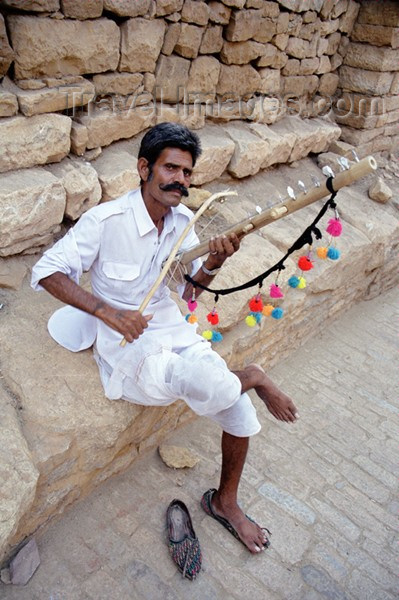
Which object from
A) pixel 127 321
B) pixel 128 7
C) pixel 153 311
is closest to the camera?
pixel 127 321

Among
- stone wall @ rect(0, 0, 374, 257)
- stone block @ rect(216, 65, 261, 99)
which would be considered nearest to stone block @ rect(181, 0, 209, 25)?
stone wall @ rect(0, 0, 374, 257)

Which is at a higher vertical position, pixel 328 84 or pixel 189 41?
pixel 189 41

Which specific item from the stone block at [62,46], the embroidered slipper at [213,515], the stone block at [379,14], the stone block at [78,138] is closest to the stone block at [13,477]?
the embroidered slipper at [213,515]

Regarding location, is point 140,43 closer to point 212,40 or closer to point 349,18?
point 212,40

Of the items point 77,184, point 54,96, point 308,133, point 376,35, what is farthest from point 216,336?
point 376,35

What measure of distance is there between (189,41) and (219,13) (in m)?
0.38

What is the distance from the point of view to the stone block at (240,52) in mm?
4348

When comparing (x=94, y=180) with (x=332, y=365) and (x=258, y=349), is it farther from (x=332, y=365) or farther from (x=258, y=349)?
(x=332, y=365)

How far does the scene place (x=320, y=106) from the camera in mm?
5898

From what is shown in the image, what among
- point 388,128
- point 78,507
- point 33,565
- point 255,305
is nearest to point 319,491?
point 255,305

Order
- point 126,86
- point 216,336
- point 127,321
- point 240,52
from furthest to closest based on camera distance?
point 240,52
point 126,86
point 216,336
point 127,321

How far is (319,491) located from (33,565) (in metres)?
1.71

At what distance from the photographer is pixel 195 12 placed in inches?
151

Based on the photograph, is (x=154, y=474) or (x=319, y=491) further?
(x=319, y=491)
